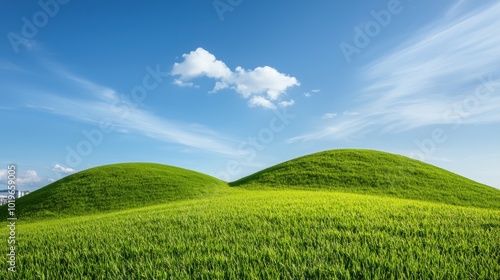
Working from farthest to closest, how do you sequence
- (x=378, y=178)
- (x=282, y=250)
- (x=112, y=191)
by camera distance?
1. (x=378, y=178)
2. (x=112, y=191)
3. (x=282, y=250)

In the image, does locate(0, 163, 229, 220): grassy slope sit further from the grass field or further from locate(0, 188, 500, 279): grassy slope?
locate(0, 188, 500, 279): grassy slope

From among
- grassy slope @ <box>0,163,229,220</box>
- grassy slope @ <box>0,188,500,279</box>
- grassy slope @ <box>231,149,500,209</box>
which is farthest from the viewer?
grassy slope @ <box>231,149,500,209</box>

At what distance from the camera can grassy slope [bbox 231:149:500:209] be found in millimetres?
31750

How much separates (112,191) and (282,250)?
31356 millimetres

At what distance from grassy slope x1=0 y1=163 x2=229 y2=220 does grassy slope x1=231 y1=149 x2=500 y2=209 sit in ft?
25.7

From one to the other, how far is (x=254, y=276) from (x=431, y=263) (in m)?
2.97

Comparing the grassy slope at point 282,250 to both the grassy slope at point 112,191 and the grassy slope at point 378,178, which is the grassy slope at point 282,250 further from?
the grassy slope at point 378,178

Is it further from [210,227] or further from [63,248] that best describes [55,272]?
[210,227]

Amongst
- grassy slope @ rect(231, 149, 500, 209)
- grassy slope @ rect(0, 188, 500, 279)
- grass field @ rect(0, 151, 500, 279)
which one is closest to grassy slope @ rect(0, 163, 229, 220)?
grassy slope @ rect(231, 149, 500, 209)

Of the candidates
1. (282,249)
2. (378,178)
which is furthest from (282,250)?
(378,178)

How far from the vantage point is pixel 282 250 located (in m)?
6.06

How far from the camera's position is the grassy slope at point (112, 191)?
30094 mm

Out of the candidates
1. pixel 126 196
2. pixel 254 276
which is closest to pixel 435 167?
pixel 126 196

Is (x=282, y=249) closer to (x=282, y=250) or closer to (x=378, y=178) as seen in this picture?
(x=282, y=250)
